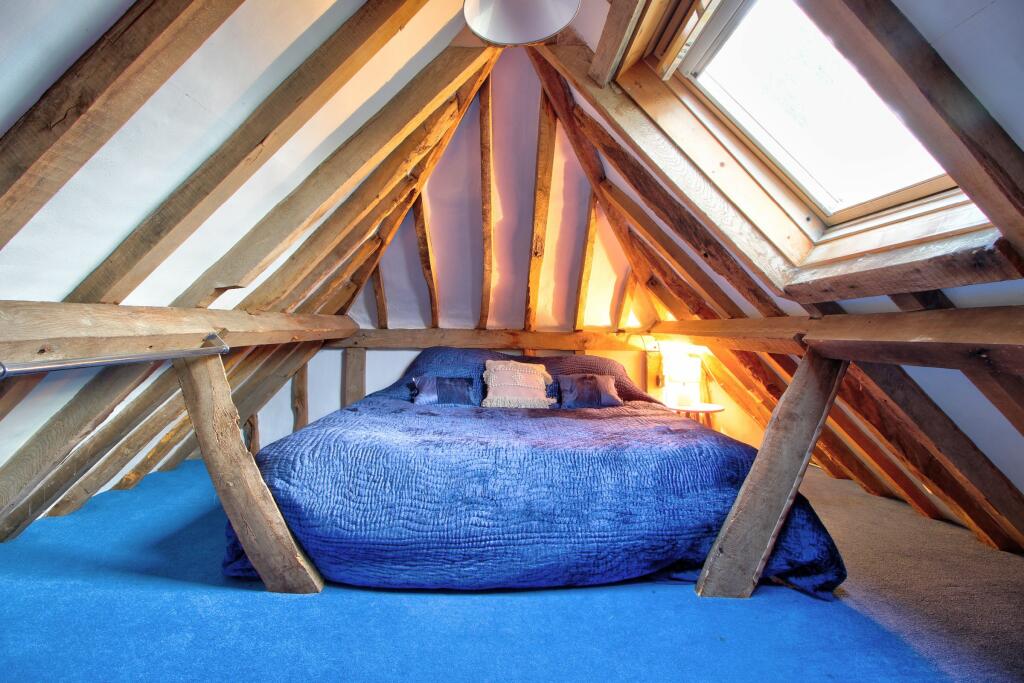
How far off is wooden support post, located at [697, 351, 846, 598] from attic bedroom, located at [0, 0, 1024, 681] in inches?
0.5

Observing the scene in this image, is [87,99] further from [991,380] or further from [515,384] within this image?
[515,384]

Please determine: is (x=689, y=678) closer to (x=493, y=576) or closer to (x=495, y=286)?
(x=493, y=576)

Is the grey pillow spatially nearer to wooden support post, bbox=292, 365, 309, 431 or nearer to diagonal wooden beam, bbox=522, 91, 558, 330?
diagonal wooden beam, bbox=522, 91, 558, 330

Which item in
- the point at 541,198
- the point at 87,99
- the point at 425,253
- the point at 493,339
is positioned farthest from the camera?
the point at 493,339

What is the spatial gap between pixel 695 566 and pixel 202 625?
1.80 meters

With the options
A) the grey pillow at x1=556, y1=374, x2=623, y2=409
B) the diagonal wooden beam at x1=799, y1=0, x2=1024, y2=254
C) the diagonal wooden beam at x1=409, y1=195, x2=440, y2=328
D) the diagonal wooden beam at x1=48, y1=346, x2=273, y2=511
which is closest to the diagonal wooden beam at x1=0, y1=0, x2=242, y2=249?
the diagonal wooden beam at x1=799, y1=0, x2=1024, y2=254

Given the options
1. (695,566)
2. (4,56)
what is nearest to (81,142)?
(4,56)

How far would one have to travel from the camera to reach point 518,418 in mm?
3193

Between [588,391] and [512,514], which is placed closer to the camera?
[512,514]

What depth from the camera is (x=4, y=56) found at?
88 cm

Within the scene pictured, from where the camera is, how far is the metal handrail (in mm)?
1204

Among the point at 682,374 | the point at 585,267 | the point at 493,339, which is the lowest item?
the point at 682,374

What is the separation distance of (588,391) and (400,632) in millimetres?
2357

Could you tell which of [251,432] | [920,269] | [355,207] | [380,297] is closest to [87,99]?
[355,207]
